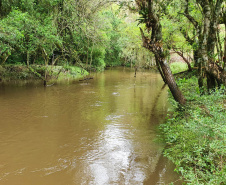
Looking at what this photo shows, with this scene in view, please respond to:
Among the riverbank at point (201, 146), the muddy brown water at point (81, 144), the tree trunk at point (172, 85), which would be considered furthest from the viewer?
the tree trunk at point (172, 85)

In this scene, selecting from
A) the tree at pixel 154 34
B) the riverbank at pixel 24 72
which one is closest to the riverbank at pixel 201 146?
the tree at pixel 154 34

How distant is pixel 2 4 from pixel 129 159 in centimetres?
1554

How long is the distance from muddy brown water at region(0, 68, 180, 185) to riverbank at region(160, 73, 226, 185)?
1.37 feet

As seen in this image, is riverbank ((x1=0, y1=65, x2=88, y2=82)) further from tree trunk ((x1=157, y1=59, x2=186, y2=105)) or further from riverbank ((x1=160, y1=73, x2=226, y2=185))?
riverbank ((x1=160, y1=73, x2=226, y2=185))

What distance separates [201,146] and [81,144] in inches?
131

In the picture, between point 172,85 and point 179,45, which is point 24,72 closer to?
point 179,45

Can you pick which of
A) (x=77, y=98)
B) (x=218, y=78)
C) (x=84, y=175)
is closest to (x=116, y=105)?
(x=77, y=98)

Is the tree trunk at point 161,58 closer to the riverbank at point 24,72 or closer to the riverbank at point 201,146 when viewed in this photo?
the riverbank at point 201,146

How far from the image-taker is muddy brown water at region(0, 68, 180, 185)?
14.9 feet

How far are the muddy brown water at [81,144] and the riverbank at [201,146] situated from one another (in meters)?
0.42

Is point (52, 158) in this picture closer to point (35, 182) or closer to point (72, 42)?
point (35, 182)

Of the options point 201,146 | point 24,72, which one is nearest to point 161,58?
point 201,146

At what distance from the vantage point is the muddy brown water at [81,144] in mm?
4555

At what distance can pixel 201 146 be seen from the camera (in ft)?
14.1
